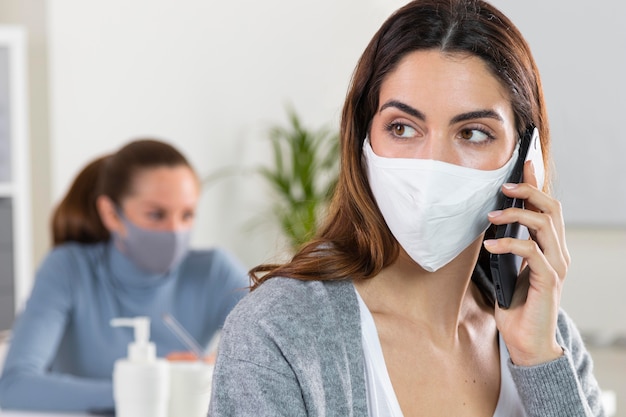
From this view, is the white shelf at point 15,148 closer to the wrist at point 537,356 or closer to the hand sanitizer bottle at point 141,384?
the hand sanitizer bottle at point 141,384

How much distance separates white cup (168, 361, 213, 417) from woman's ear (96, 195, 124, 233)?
1.03 m

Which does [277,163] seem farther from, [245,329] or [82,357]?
[245,329]

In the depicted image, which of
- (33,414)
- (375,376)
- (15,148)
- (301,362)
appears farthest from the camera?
(15,148)

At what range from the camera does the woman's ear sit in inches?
109

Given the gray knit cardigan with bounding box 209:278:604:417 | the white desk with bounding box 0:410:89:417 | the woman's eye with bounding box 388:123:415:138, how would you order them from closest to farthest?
the gray knit cardigan with bounding box 209:278:604:417
the woman's eye with bounding box 388:123:415:138
the white desk with bounding box 0:410:89:417

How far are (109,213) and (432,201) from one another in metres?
1.72

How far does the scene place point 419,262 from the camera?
1.29 m

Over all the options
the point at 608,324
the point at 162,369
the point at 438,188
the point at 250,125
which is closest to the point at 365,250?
the point at 438,188

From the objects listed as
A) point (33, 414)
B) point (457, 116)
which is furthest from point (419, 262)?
point (33, 414)

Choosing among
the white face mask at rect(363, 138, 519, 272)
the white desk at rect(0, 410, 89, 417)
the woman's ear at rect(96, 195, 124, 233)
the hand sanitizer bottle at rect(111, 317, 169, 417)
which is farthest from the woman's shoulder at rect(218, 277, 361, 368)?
the woman's ear at rect(96, 195, 124, 233)

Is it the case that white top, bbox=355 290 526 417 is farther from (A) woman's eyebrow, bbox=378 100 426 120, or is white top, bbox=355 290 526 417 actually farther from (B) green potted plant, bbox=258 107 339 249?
(B) green potted plant, bbox=258 107 339 249

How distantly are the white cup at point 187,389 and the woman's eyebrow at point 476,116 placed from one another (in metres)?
0.82

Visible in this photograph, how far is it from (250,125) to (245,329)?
11.8 feet

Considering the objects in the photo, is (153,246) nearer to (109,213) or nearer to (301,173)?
(109,213)
